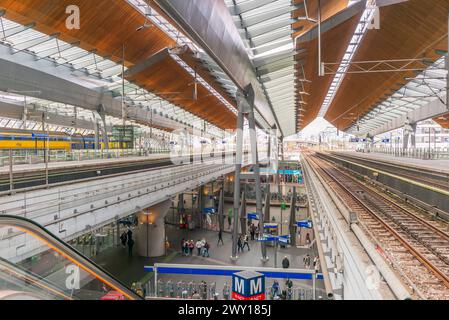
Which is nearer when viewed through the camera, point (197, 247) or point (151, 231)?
point (151, 231)

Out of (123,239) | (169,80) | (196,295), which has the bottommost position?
(123,239)

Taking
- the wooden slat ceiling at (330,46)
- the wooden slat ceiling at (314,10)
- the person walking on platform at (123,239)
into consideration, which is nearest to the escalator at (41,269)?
the wooden slat ceiling at (314,10)

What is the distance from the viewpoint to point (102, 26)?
1892 centimetres

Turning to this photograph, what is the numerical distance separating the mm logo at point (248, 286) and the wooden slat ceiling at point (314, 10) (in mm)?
11437

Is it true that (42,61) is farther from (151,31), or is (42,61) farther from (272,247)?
(272,247)

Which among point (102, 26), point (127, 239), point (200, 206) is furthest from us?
point (200, 206)

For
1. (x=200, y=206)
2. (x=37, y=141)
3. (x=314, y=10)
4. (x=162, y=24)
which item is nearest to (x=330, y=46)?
(x=314, y=10)

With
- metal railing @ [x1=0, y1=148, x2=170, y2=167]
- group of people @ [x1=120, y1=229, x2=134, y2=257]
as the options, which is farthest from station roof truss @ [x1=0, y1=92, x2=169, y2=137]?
group of people @ [x1=120, y1=229, x2=134, y2=257]

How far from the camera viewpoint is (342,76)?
3130 centimetres

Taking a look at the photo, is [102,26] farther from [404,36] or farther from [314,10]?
[404,36]

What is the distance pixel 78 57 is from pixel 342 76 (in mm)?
20999

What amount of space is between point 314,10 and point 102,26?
10.8m

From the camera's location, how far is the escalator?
355 cm
